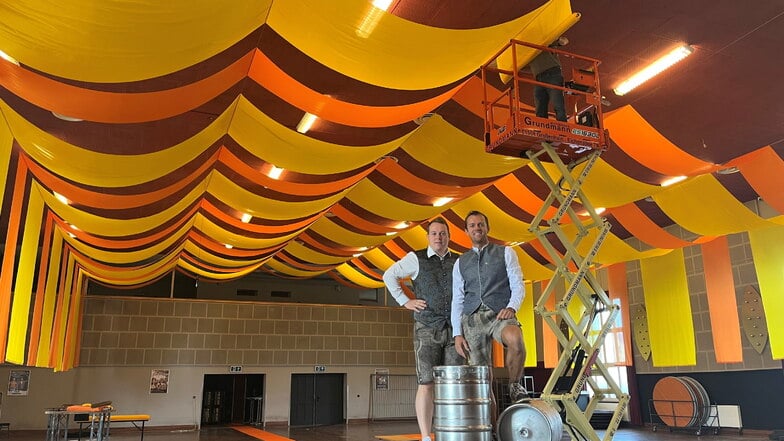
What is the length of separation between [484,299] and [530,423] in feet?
2.44

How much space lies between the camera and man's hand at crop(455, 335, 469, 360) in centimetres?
325

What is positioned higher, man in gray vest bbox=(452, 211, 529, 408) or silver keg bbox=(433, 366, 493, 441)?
man in gray vest bbox=(452, 211, 529, 408)

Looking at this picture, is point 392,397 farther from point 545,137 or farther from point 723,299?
point 545,137

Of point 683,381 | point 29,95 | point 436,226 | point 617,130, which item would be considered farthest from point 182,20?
point 683,381

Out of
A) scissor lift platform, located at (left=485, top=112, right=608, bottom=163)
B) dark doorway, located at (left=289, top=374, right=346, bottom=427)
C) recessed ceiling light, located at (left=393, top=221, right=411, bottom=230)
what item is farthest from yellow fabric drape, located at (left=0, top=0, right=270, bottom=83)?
dark doorway, located at (left=289, top=374, right=346, bottom=427)

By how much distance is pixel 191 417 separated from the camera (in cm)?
1570

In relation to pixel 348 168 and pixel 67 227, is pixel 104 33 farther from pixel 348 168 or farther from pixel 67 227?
pixel 67 227

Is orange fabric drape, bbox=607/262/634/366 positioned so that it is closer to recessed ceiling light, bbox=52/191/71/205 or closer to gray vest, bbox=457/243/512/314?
gray vest, bbox=457/243/512/314

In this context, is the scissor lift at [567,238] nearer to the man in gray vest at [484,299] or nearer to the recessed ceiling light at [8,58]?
the man in gray vest at [484,299]

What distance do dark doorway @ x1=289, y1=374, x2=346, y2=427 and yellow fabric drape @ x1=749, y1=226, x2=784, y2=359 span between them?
11.8m

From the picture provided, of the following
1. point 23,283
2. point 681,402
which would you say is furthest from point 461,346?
point 681,402

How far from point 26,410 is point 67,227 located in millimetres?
8632

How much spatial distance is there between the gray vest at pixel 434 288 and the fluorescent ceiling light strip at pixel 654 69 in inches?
141

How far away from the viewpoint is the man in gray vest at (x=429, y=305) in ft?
11.4
